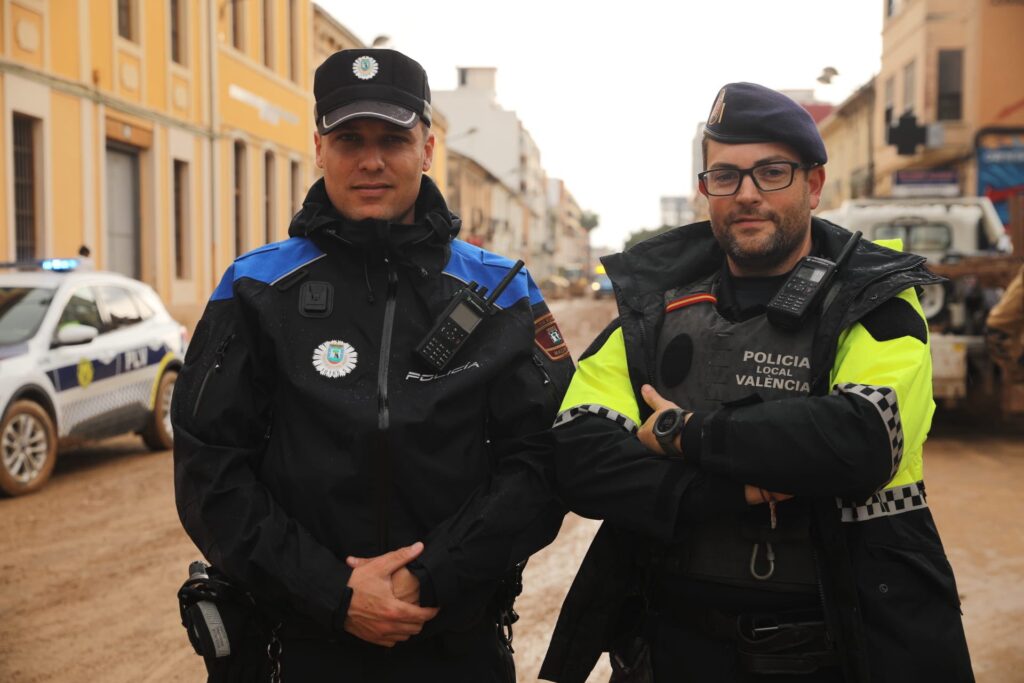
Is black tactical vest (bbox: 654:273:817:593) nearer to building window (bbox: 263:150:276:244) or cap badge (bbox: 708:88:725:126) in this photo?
cap badge (bbox: 708:88:725:126)

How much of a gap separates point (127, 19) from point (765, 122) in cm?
1878

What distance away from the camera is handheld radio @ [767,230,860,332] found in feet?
7.62

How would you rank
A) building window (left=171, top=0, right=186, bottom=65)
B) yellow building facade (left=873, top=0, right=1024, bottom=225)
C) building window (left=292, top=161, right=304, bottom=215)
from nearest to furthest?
building window (left=171, top=0, right=186, bottom=65) < yellow building facade (left=873, top=0, right=1024, bottom=225) < building window (left=292, top=161, right=304, bottom=215)

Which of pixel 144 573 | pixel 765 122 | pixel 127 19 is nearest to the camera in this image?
pixel 765 122

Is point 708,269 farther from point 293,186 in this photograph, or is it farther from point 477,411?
point 293,186

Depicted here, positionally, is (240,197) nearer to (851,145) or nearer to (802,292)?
(802,292)

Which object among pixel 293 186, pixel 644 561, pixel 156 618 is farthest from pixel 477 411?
pixel 293 186

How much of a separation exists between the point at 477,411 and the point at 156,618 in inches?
132

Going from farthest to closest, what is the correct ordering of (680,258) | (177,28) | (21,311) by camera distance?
(177,28)
(21,311)
(680,258)

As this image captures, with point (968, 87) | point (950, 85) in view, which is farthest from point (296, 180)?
point (968, 87)

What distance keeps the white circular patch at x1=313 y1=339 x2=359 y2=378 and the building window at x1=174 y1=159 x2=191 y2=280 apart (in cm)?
2017

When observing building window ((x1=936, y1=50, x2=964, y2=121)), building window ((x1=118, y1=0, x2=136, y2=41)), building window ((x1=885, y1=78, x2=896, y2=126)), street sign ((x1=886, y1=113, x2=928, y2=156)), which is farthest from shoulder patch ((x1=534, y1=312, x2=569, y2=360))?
building window ((x1=885, y1=78, x2=896, y2=126))

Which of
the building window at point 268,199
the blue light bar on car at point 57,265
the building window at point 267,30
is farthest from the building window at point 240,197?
the blue light bar on car at point 57,265

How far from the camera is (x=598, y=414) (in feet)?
7.96
